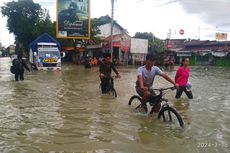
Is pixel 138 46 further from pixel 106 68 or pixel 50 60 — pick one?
pixel 106 68

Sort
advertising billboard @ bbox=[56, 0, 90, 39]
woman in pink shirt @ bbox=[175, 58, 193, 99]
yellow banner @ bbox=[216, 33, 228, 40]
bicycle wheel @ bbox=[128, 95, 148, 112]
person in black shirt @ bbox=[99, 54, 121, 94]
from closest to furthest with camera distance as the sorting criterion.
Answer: bicycle wheel @ bbox=[128, 95, 148, 112], woman in pink shirt @ bbox=[175, 58, 193, 99], person in black shirt @ bbox=[99, 54, 121, 94], advertising billboard @ bbox=[56, 0, 90, 39], yellow banner @ bbox=[216, 33, 228, 40]

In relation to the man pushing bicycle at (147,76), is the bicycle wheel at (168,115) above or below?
below

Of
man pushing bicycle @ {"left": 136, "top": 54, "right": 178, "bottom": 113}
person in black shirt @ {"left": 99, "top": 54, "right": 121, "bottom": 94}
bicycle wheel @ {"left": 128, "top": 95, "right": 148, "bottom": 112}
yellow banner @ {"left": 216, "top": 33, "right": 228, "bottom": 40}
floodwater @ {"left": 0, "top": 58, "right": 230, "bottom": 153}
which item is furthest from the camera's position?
yellow banner @ {"left": 216, "top": 33, "right": 228, "bottom": 40}

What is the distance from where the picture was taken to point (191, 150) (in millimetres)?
5793

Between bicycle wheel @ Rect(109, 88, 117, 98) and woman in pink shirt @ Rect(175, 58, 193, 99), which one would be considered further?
bicycle wheel @ Rect(109, 88, 117, 98)

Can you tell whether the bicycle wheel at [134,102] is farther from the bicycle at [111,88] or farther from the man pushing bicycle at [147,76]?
the bicycle at [111,88]

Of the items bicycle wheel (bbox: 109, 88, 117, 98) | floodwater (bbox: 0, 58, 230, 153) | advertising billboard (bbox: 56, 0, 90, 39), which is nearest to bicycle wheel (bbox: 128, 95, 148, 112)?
floodwater (bbox: 0, 58, 230, 153)

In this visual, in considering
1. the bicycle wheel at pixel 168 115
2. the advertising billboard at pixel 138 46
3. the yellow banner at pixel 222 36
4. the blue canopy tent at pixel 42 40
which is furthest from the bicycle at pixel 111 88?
the yellow banner at pixel 222 36

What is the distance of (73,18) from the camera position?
1227 inches

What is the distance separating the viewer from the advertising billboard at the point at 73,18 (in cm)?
3056

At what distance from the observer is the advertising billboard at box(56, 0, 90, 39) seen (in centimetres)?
3056

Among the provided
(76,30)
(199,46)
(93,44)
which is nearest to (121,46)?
(93,44)
